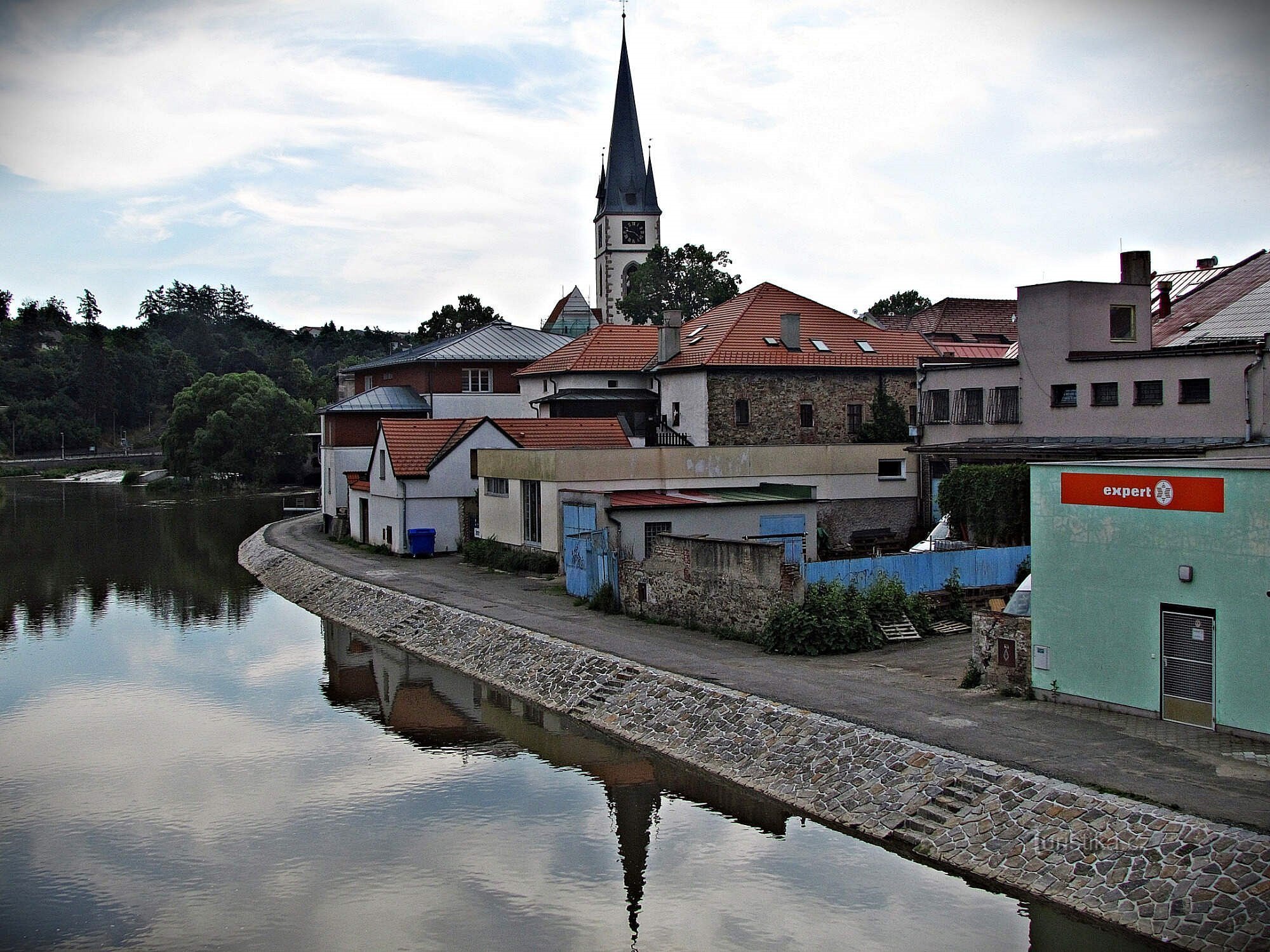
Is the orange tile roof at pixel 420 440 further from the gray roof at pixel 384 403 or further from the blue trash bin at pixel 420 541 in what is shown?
the gray roof at pixel 384 403

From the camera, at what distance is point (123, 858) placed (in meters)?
14.8

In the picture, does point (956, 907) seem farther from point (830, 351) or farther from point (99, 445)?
point (99, 445)

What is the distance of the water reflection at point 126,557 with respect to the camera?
3469 centimetres

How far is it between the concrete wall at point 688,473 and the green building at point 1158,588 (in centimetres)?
1561

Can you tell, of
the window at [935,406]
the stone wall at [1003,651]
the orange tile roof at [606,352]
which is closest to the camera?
the stone wall at [1003,651]

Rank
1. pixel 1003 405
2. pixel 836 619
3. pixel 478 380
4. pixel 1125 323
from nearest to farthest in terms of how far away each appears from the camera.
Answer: pixel 836 619 < pixel 1125 323 < pixel 1003 405 < pixel 478 380

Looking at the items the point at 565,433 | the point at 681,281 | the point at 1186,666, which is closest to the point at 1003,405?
the point at 565,433

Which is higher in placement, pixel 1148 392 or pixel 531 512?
A: pixel 1148 392

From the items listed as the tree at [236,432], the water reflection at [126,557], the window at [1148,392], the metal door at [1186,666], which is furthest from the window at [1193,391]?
the tree at [236,432]

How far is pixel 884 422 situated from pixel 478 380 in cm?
1965

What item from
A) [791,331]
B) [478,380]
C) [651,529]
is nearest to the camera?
[651,529]

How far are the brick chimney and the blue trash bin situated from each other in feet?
77.8

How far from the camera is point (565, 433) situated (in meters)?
38.2

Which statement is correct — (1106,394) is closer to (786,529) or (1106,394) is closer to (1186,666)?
(786,529)
